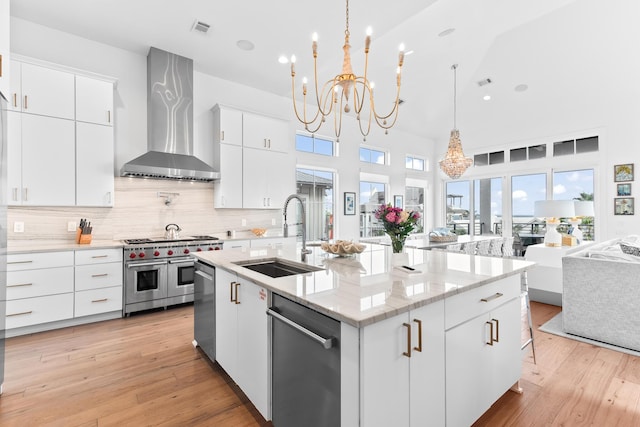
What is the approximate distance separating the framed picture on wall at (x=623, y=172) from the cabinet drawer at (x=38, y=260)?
26.8ft

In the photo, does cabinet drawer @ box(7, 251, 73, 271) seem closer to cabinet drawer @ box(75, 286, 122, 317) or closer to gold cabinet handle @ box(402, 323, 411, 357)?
cabinet drawer @ box(75, 286, 122, 317)

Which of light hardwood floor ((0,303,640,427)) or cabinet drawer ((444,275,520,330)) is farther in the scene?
light hardwood floor ((0,303,640,427))

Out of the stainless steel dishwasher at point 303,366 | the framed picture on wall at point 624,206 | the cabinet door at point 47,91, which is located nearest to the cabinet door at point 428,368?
the stainless steel dishwasher at point 303,366

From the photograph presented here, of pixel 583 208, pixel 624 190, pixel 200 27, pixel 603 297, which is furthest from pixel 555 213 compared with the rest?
pixel 200 27

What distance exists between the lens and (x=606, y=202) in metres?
5.43

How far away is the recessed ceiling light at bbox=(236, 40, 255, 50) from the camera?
3.96 metres

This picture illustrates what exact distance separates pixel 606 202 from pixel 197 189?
22.9 ft

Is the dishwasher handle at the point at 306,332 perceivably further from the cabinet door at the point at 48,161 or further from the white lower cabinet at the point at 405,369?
the cabinet door at the point at 48,161

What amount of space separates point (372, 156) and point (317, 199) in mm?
1807

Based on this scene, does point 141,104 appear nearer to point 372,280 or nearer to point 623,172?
point 372,280

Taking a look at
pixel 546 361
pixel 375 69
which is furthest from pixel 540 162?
pixel 546 361

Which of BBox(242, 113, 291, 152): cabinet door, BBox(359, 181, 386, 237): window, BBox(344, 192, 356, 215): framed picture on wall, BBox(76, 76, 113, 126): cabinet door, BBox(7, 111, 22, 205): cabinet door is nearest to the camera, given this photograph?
BBox(7, 111, 22, 205): cabinet door

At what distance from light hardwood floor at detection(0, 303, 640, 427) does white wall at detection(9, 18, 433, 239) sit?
174 cm

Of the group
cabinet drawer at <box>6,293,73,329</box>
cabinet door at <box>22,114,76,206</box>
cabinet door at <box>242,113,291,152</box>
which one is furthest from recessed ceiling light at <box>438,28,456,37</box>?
cabinet drawer at <box>6,293,73,329</box>
